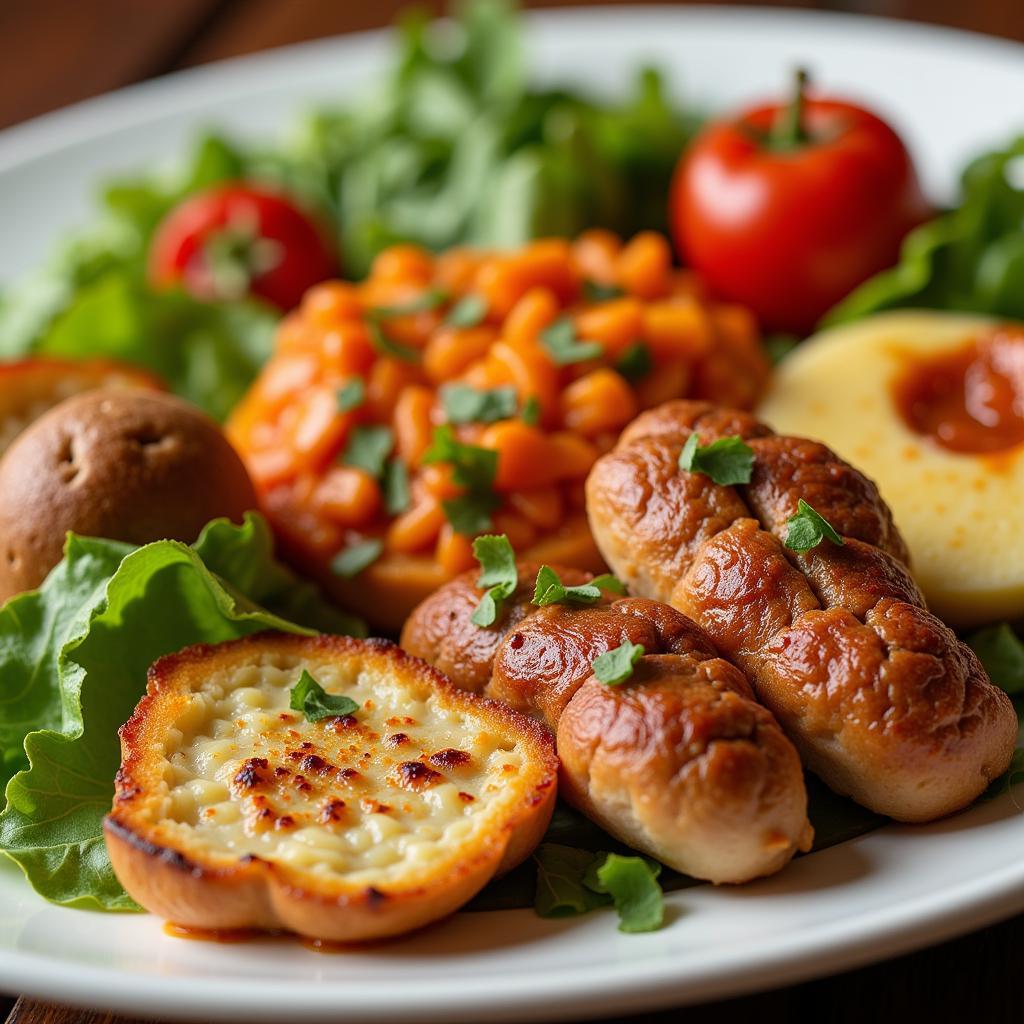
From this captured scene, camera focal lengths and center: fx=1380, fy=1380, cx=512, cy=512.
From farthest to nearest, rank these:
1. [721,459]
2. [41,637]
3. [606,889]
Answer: [41,637]
[721,459]
[606,889]

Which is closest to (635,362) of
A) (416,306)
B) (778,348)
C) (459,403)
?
(459,403)

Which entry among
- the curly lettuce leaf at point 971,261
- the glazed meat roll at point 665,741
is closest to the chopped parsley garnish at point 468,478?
the glazed meat roll at point 665,741

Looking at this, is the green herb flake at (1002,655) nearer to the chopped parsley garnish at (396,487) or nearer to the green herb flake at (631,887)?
the green herb flake at (631,887)

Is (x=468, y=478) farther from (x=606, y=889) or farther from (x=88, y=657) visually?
(x=606, y=889)

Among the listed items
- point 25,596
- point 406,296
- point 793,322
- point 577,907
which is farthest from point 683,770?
point 793,322

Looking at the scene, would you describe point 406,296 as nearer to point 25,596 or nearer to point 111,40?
point 25,596

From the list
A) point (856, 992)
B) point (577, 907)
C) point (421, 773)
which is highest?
point (421, 773)

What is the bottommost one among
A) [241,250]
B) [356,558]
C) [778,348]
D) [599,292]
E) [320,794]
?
[778,348]
